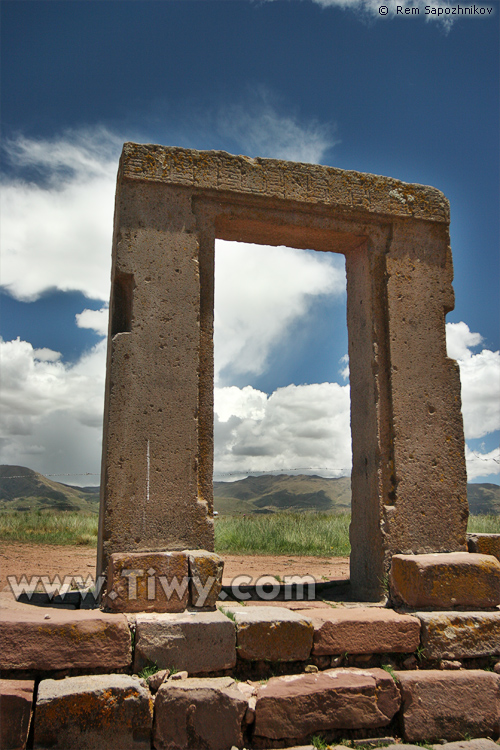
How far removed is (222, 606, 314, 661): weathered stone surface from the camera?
3.42m

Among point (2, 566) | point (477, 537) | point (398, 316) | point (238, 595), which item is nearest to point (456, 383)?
point (398, 316)

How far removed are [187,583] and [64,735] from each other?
3.40ft

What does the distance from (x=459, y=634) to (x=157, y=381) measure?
8.85 feet

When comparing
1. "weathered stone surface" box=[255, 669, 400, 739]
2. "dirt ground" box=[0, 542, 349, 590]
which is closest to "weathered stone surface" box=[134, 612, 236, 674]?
"weathered stone surface" box=[255, 669, 400, 739]

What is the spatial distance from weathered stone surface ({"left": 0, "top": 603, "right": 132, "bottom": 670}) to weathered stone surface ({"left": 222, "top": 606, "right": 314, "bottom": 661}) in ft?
2.30

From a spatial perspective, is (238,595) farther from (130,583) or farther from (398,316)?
(398,316)

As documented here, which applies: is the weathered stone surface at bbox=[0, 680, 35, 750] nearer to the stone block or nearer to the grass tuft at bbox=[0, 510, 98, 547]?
the stone block

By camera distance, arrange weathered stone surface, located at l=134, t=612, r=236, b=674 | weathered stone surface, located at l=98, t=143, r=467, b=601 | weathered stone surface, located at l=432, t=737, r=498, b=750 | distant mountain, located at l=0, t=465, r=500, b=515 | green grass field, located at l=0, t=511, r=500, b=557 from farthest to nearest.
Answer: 1. distant mountain, located at l=0, t=465, r=500, b=515
2. green grass field, located at l=0, t=511, r=500, b=557
3. weathered stone surface, located at l=98, t=143, r=467, b=601
4. weathered stone surface, located at l=432, t=737, r=498, b=750
5. weathered stone surface, located at l=134, t=612, r=236, b=674

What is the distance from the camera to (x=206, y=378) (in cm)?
410

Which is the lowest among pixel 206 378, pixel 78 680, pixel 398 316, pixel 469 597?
pixel 78 680

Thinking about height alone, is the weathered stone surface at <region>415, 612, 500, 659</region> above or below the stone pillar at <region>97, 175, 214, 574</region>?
below

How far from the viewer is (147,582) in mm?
3529

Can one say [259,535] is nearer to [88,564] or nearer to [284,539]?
[284,539]

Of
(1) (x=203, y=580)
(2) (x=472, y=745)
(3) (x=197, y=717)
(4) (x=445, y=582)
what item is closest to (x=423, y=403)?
(4) (x=445, y=582)
